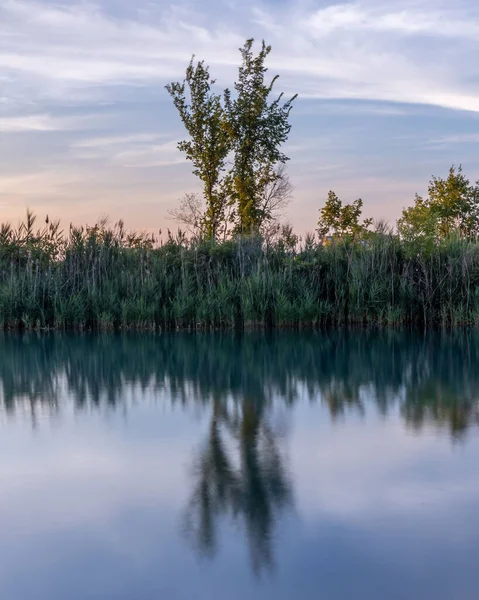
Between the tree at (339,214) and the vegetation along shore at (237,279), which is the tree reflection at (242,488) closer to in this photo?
the vegetation along shore at (237,279)

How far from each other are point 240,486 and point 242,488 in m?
0.05

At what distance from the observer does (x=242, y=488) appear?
5117 mm

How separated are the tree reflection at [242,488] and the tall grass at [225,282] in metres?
10.7

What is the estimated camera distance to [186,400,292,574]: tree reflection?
4.25m

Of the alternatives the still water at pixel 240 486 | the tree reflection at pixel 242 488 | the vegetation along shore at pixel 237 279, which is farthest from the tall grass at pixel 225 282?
the tree reflection at pixel 242 488

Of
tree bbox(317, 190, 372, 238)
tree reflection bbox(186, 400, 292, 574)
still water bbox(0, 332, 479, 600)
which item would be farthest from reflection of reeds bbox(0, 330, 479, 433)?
tree bbox(317, 190, 372, 238)

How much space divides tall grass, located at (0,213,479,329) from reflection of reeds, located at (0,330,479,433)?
1.55 m

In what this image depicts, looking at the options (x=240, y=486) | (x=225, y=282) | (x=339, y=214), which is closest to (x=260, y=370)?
(x=240, y=486)

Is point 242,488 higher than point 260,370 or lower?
higher

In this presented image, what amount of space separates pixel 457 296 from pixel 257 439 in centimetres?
1301

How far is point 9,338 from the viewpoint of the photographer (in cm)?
1636

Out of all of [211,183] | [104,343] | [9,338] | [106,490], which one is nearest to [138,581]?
[106,490]

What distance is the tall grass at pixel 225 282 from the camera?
705 inches

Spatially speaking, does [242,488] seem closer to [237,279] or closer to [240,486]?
[240,486]
